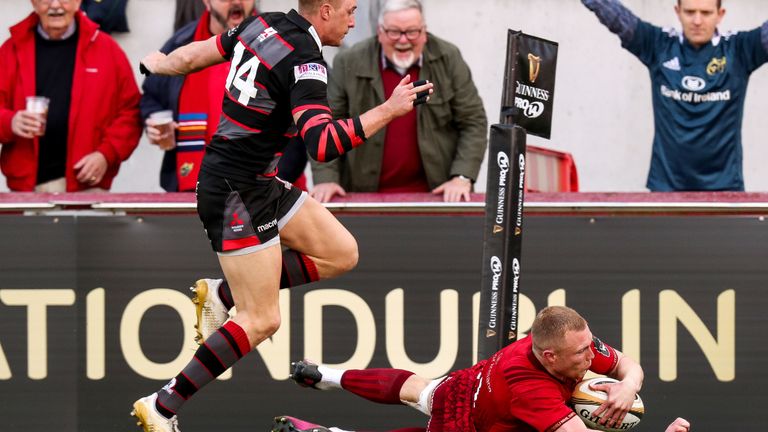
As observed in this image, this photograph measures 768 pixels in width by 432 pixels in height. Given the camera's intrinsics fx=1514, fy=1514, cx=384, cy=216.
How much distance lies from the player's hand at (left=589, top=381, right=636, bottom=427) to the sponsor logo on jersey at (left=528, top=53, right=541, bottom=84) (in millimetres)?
1457

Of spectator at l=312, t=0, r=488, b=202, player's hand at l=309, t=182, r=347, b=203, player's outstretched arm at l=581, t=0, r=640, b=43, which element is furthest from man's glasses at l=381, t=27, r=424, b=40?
player's outstretched arm at l=581, t=0, r=640, b=43

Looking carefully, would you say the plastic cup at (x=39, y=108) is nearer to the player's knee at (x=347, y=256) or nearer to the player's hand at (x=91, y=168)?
the player's hand at (x=91, y=168)

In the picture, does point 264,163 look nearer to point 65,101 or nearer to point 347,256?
point 347,256

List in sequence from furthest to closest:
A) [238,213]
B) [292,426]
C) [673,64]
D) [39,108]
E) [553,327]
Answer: [673,64] → [39,108] → [292,426] → [238,213] → [553,327]

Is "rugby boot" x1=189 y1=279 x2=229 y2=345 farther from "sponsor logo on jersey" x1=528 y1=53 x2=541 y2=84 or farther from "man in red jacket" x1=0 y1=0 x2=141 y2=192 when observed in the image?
"man in red jacket" x1=0 y1=0 x2=141 y2=192

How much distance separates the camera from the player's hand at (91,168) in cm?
911

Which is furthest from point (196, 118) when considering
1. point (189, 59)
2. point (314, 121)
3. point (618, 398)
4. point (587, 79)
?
point (587, 79)

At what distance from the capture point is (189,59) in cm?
721

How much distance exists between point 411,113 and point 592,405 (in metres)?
2.70

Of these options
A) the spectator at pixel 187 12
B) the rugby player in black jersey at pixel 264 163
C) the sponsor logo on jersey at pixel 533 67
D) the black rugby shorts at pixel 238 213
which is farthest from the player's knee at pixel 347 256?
the spectator at pixel 187 12

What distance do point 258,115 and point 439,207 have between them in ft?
6.31

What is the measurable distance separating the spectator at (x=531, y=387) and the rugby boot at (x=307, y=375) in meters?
0.22

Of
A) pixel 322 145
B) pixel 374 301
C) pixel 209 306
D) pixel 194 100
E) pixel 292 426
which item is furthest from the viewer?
pixel 194 100

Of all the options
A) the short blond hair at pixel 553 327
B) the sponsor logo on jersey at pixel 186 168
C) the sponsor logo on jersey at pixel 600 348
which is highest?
the sponsor logo on jersey at pixel 186 168
